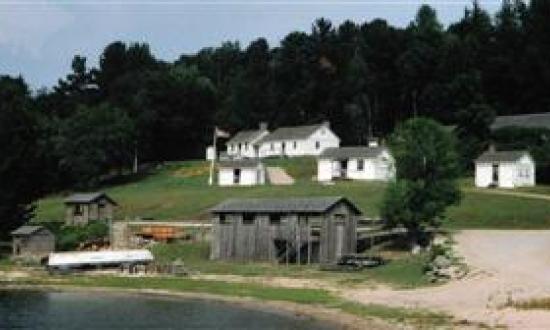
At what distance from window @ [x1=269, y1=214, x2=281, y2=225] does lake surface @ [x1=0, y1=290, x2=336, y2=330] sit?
1826 cm

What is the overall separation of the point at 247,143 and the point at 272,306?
318 ft

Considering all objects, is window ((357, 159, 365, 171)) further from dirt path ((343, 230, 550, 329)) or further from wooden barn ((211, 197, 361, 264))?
dirt path ((343, 230, 550, 329))

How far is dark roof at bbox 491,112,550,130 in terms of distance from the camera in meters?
127

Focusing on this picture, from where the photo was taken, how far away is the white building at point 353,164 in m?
116

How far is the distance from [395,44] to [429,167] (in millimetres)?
92816

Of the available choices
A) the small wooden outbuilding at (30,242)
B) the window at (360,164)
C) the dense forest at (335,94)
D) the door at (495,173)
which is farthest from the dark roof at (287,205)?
the dense forest at (335,94)

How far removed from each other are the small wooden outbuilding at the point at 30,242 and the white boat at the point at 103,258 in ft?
22.7

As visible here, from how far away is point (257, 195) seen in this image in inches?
4028

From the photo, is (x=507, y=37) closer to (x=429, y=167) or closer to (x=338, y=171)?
(x=338, y=171)

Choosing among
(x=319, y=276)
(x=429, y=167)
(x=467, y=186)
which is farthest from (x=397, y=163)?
(x=467, y=186)

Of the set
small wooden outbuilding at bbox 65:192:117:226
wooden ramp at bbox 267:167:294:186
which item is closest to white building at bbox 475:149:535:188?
wooden ramp at bbox 267:167:294:186

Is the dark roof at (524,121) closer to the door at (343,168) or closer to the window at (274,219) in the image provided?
the door at (343,168)

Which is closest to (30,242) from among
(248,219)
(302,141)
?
(248,219)

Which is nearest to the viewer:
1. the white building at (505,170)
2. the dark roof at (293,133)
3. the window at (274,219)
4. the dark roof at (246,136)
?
the window at (274,219)
